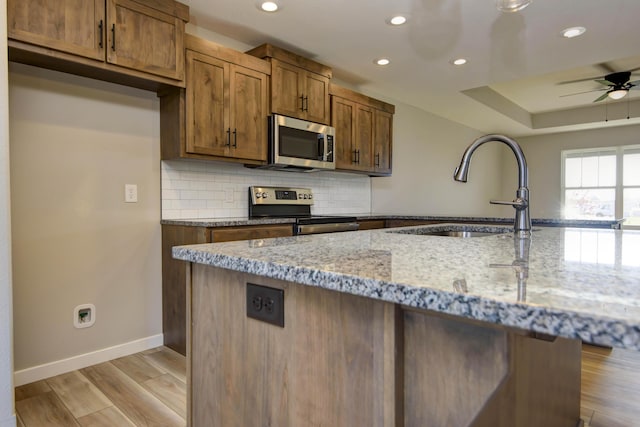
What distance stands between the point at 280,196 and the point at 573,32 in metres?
2.65

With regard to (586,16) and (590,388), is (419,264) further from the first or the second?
(586,16)

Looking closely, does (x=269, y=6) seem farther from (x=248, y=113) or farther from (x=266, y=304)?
(x=266, y=304)

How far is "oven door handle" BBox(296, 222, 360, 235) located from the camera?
2.96m

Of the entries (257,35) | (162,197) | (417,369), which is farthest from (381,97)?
(417,369)

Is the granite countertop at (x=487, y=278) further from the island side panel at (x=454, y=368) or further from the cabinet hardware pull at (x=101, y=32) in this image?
the cabinet hardware pull at (x=101, y=32)

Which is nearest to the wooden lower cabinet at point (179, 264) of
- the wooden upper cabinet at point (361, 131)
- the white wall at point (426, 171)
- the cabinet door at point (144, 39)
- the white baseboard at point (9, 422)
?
the white baseboard at point (9, 422)

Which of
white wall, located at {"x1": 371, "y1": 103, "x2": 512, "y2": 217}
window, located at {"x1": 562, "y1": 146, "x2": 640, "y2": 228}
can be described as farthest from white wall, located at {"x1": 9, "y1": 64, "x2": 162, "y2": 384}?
window, located at {"x1": 562, "y1": 146, "x2": 640, "y2": 228}

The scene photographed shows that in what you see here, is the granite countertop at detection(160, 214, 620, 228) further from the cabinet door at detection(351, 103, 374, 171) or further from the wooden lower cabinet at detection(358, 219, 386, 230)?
the cabinet door at detection(351, 103, 374, 171)

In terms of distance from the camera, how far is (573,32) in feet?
9.84

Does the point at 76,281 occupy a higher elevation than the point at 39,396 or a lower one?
higher

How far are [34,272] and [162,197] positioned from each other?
87cm

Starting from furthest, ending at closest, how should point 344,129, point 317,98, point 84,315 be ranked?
1. point 344,129
2. point 317,98
3. point 84,315

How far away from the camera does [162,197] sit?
9.08 ft

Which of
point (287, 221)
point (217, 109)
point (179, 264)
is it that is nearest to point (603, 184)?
point (287, 221)
